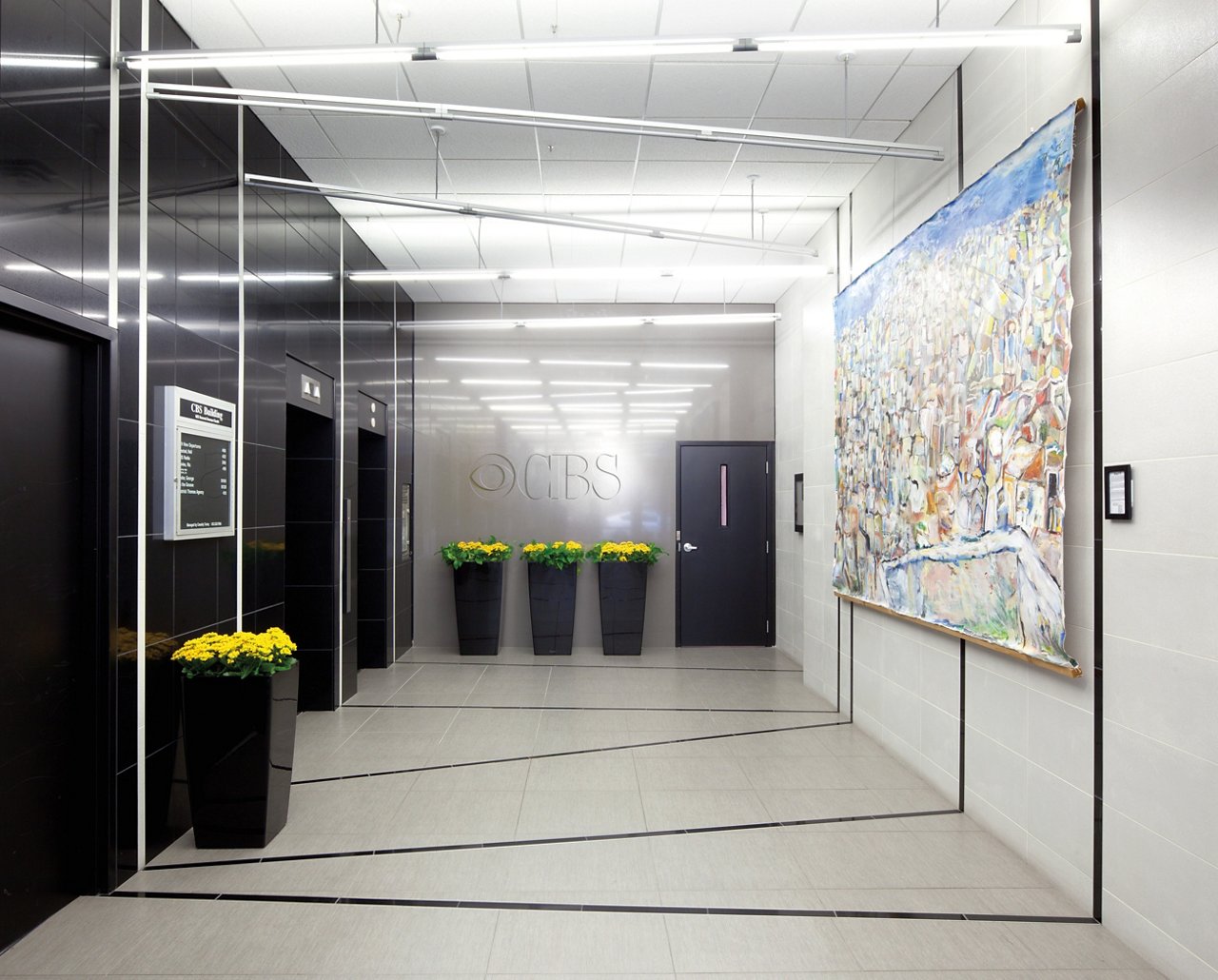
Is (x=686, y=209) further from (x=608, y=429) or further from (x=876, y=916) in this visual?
(x=876, y=916)

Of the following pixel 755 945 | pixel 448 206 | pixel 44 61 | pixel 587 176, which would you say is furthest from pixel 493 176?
pixel 755 945

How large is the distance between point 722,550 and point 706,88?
5328mm

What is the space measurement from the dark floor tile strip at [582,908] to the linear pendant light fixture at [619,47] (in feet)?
9.88

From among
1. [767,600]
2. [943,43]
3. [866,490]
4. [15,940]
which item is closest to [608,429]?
[767,600]

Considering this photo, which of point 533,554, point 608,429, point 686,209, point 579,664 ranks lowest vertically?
point 579,664

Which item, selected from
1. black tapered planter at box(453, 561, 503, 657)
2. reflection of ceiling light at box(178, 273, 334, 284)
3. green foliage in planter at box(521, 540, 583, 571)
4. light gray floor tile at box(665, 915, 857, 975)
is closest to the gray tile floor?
light gray floor tile at box(665, 915, 857, 975)

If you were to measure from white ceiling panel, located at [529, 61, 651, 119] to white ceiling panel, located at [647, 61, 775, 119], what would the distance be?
9cm

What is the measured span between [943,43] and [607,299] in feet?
20.3

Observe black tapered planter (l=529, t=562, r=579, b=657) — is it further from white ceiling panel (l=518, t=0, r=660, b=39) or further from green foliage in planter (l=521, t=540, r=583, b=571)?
white ceiling panel (l=518, t=0, r=660, b=39)

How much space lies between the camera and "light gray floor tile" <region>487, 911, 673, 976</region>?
2.67m

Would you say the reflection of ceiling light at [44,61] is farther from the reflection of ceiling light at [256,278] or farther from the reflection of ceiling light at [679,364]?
the reflection of ceiling light at [679,364]

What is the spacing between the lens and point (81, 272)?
3029mm

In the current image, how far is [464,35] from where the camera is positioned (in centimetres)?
393

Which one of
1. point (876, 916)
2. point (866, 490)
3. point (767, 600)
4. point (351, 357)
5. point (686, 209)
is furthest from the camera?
point (767, 600)
